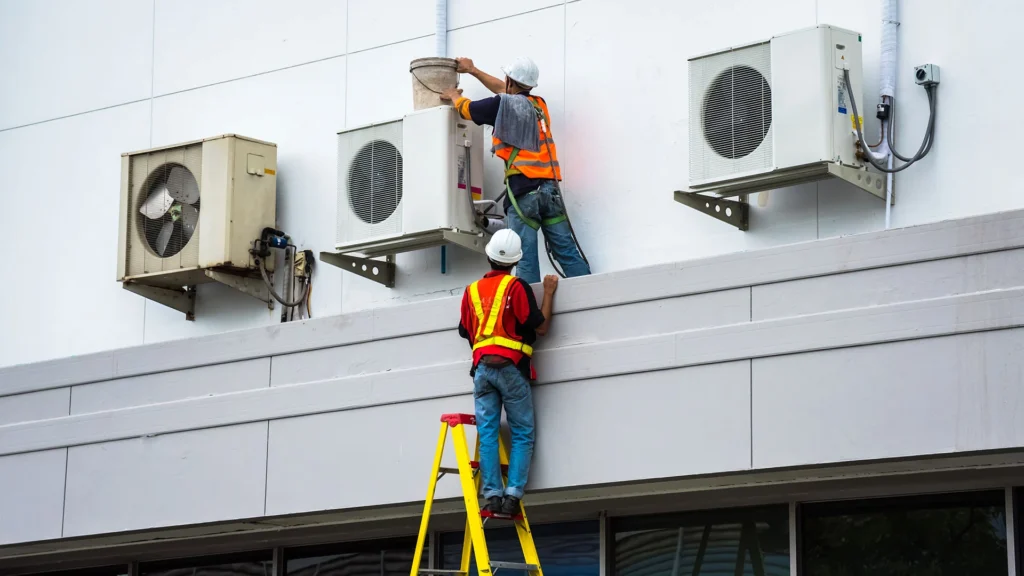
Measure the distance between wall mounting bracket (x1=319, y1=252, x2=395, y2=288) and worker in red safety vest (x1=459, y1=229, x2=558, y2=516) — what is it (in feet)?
7.65

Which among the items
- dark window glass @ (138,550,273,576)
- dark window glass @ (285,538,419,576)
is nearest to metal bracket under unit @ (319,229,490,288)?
dark window glass @ (285,538,419,576)

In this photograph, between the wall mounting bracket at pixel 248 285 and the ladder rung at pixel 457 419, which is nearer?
the ladder rung at pixel 457 419

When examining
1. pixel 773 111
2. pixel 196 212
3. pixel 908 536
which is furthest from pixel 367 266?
pixel 908 536

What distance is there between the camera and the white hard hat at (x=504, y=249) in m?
10.7

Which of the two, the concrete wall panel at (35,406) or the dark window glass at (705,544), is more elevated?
the concrete wall panel at (35,406)

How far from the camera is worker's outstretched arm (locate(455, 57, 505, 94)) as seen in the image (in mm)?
12000

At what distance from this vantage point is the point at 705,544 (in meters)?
11.1

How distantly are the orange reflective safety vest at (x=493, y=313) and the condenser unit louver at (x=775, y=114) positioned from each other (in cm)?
144

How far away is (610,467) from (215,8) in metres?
6.25

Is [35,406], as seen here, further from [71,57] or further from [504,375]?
[504,375]

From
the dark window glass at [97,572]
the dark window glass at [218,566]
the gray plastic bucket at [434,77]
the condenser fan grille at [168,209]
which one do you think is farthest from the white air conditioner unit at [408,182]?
the dark window glass at [97,572]

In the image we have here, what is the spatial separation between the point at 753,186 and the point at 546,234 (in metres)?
1.67

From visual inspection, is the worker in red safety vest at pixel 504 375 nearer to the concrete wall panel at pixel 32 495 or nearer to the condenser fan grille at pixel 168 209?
the condenser fan grille at pixel 168 209

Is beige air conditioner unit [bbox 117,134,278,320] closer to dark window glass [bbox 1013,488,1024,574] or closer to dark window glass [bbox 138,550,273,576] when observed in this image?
dark window glass [bbox 138,550,273,576]
